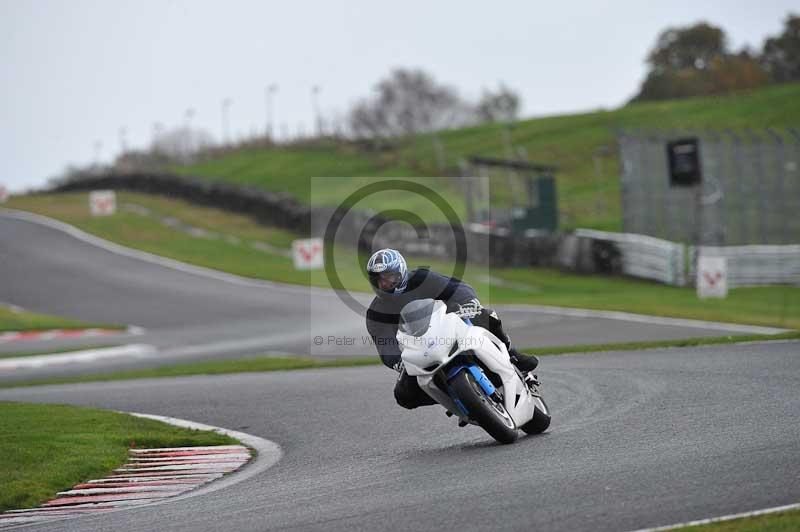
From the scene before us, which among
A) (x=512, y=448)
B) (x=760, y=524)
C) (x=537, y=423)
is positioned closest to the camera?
(x=760, y=524)

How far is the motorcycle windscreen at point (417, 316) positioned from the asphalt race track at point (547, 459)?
974mm

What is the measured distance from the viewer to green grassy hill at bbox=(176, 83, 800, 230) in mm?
56031

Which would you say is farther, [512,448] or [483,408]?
[512,448]

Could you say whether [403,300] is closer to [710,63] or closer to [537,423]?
[537,423]

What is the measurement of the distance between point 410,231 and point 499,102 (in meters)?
66.8

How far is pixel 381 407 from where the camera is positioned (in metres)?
12.1

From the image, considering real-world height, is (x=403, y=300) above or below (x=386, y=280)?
below

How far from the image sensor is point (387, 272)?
28.6 ft

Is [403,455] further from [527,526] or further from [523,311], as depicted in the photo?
[523,311]

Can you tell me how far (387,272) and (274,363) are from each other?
1141 centimetres

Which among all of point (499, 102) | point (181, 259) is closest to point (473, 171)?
point (181, 259)

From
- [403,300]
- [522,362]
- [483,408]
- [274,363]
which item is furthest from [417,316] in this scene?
[274,363]

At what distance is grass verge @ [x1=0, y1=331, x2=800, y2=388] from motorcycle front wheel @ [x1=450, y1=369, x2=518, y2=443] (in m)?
7.45

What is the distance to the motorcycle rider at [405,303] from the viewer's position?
878 centimetres
